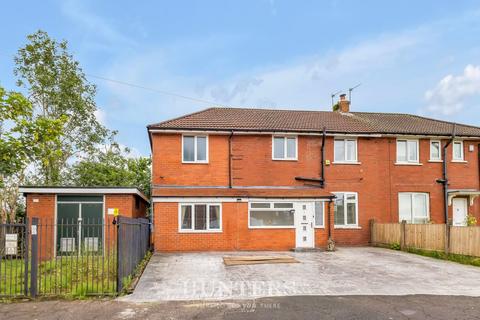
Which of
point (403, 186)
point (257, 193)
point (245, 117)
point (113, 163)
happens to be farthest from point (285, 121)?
point (113, 163)

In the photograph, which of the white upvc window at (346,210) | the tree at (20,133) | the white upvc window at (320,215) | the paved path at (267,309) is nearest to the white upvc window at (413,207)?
the white upvc window at (346,210)

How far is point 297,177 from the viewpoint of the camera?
2003 centimetres

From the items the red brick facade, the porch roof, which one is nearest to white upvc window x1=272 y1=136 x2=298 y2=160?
the red brick facade

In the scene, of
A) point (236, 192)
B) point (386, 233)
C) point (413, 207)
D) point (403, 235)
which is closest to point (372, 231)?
point (386, 233)

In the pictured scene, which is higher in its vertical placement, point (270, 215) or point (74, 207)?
point (74, 207)

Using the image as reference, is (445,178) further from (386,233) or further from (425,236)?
(425,236)

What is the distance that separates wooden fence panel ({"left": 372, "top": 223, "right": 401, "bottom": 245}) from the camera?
728 inches

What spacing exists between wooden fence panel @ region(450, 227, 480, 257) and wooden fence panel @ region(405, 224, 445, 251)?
1.45 feet

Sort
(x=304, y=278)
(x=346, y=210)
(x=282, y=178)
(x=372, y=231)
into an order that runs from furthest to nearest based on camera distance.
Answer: (x=346, y=210)
(x=372, y=231)
(x=282, y=178)
(x=304, y=278)

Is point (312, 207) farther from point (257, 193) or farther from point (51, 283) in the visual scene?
point (51, 283)

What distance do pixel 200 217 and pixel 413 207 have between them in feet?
34.5

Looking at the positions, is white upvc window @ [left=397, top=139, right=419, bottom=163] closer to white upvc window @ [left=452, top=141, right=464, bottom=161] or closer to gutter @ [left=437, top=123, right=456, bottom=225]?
gutter @ [left=437, top=123, right=456, bottom=225]

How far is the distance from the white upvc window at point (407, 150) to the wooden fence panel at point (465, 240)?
6194 millimetres

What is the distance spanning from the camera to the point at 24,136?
1316 cm
